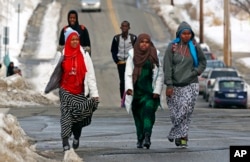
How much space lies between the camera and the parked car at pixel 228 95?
115 ft

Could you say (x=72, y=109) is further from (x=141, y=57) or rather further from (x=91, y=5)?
(x=91, y=5)

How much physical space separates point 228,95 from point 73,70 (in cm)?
2263

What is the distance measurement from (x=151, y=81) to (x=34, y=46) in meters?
50.1

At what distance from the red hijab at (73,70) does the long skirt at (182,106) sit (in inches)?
58.3

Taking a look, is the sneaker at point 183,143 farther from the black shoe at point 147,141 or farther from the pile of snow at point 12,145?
the pile of snow at point 12,145

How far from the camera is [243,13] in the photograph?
304ft

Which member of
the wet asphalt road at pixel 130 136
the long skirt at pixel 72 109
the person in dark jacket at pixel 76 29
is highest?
the person in dark jacket at pixel 76 29

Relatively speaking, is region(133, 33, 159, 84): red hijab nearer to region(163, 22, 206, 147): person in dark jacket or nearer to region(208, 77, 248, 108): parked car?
region(163, 22, 206, 147): person in dark jacket

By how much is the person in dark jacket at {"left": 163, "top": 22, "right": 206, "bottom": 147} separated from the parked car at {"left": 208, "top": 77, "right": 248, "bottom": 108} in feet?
69.2

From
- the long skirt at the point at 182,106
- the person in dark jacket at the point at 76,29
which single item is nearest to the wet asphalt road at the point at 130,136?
the long skirt at the point at 182,106

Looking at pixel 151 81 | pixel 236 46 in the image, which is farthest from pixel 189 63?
pixel 236 46

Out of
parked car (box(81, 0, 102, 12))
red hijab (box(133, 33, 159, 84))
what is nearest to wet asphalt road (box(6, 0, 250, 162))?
red hijab (box(133, 33, 159, 84))

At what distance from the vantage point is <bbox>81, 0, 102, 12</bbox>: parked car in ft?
246

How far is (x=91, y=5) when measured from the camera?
75.1 meters
